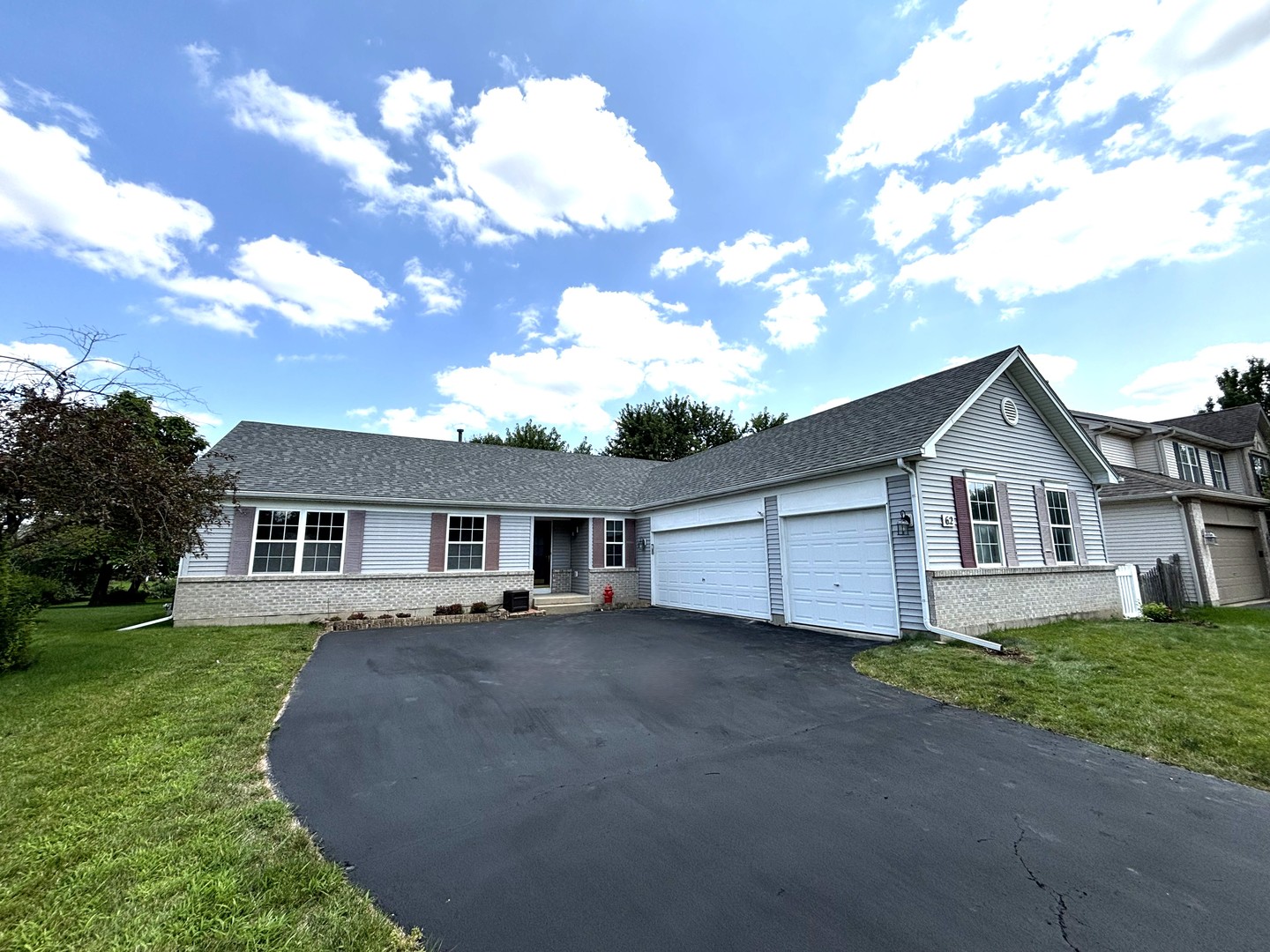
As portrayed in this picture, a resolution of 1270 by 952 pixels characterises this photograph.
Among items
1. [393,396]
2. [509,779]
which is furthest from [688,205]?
[509,779]

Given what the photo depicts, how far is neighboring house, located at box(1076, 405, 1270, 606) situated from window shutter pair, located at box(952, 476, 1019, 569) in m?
7.94

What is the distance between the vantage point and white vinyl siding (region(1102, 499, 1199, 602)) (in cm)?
1438

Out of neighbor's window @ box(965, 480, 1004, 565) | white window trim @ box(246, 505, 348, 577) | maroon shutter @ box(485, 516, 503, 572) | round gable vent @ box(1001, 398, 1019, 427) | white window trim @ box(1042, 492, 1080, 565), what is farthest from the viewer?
maroon shutter @ box(485, 516, 503, 572)

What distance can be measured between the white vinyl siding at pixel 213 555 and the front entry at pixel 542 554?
8.96m

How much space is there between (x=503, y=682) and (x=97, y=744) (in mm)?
4036

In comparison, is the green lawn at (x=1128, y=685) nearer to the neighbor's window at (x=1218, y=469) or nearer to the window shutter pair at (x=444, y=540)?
the window shutter pair at (x=444, y=540)

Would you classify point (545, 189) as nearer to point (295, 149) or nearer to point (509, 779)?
point (295, 149)

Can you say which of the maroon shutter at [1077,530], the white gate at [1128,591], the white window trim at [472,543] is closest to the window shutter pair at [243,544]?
the white window trim at [472,543]

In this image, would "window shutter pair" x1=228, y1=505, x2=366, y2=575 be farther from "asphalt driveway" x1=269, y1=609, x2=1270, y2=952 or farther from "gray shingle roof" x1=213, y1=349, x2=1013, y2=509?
"asphalt driveway" x1=269, y1=609, x2=1270, y2=952

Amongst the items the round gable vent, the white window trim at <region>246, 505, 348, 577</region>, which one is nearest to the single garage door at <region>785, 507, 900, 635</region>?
the round gable vent

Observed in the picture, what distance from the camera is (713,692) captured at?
6.52 metres

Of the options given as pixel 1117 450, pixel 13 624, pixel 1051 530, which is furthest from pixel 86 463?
pixel 1117 450

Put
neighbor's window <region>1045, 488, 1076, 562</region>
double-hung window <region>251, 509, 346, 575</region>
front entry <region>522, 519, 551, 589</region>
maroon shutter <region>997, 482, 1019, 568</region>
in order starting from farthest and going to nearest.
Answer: front entry <region>522, 519, 551, 589</region>, double-hung window <region>251, 509, 346, 575</region>, neighbor's window <region>1045, 488, 1076, 562</region>, maroon shutter <region>997, 482, 1019, 568</region>

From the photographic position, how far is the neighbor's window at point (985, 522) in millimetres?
9992
